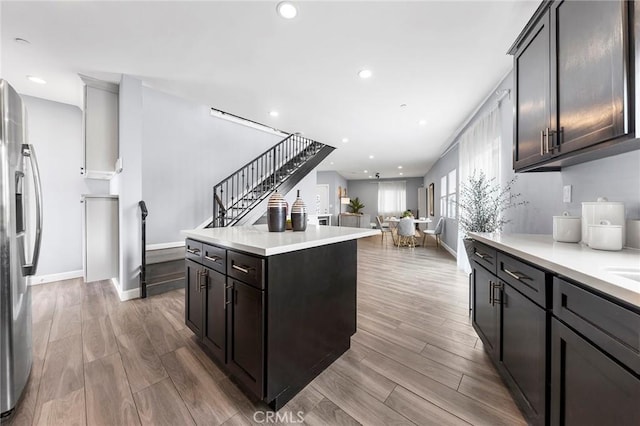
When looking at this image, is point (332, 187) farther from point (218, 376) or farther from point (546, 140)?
point (218, 376)

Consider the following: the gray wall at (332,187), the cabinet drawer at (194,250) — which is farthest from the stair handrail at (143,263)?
the gray wall at (332,187)

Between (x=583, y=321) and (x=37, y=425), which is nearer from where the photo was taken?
(x=583, y=321)

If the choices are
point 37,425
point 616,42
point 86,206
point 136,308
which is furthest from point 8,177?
point 616,42

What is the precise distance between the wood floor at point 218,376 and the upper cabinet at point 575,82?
150 centimetres

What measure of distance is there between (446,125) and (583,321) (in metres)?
4.39

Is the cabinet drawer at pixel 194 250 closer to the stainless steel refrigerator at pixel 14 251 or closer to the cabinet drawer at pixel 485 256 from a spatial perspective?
the stainless steel refrigerator at pixel 14 251

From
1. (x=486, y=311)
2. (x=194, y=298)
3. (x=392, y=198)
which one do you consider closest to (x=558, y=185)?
(x=486, y=311)

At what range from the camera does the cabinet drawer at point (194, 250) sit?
177 centimetres

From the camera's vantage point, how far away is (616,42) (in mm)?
1021

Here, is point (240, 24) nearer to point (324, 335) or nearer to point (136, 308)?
point (324, 335)

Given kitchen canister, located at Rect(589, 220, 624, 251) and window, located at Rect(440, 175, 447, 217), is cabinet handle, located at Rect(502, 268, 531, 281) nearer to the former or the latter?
kitchen canister, located at Rect(589, 220, 624, 251)

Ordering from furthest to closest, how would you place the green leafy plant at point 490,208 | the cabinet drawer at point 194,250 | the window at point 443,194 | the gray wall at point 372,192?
the gray wall at point 372,192 < the window at point 443,194 < the green leafy plant at point 490,208 < the cabinet drawer at point 194,250

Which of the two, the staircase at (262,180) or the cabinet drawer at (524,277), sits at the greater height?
the staircase at (262,180)

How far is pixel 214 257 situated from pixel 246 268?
1.27 ft
